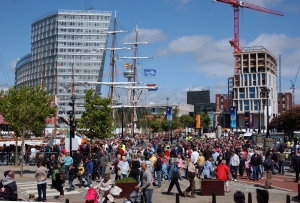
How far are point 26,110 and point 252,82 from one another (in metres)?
94.3

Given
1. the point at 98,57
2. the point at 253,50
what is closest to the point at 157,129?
the point at 253,50

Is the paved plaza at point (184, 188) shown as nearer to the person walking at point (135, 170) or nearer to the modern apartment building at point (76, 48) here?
the person walking at point (135, 170)

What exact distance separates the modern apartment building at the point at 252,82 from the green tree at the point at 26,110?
86007mm

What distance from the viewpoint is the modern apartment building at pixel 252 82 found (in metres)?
109

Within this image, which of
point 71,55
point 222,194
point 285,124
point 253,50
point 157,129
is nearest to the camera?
point 222,194

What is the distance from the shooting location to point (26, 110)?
23672mm

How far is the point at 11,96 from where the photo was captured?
26.5 metres

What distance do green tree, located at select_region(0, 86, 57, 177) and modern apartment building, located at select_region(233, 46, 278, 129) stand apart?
86.0 metres

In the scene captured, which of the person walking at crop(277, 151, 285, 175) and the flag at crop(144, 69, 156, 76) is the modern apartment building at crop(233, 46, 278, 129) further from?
the person walking at crop(277, 151, 285, 175)

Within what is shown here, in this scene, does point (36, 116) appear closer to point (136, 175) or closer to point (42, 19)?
point (136, 175)

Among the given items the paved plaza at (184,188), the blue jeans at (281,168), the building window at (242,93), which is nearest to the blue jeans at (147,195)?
the paved plaza at (184,188)

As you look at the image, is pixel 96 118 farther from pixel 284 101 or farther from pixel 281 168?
pixel 284 101

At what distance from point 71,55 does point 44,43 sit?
15.5 meters

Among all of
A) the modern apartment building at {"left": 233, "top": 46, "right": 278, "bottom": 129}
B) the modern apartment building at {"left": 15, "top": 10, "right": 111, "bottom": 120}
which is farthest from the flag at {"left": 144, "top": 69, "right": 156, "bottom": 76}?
the modern apartment building at {"left": 15, "top": 10, "right": 111, "bottom": 120}
